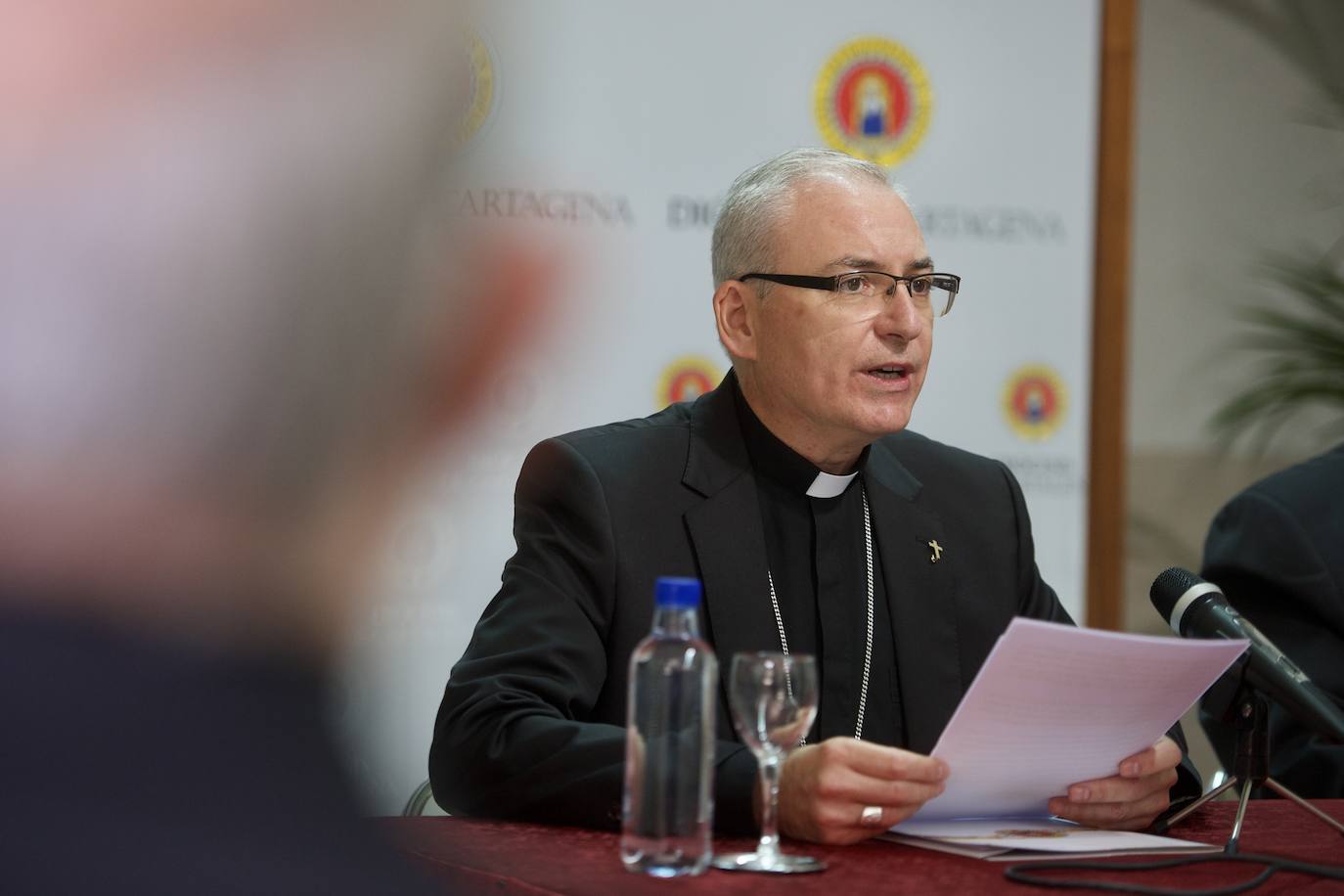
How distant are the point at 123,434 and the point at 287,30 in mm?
92

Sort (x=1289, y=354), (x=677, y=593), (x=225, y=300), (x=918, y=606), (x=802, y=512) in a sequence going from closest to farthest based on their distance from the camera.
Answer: (x=225, y=300), (x=677, y=593), (x=918, y=606), (x=802, y=512), (x=1289, y=354)

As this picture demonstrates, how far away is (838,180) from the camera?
7.02 feet

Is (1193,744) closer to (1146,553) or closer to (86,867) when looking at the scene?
(1146,553)

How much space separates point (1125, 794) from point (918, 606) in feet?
2.02

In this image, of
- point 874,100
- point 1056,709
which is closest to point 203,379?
point 1056,709

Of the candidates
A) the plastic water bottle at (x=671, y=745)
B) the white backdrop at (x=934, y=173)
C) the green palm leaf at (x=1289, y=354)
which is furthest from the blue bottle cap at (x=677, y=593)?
the green palm leaf at (x=1289, y=354)

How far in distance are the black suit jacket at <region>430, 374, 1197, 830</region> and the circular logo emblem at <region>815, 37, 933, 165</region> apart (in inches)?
39.7

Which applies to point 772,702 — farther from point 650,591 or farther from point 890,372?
point 890,372

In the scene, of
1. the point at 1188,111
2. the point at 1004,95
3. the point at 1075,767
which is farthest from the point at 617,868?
the point at 1188,111

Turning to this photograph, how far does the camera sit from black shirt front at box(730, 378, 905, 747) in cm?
203

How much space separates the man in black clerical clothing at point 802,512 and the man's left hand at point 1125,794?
0.66 feet

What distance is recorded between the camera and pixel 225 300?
0.31m

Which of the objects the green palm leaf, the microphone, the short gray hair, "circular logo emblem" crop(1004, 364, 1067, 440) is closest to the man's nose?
the short gray hair

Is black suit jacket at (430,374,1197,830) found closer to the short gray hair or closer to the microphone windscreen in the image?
the short gray hair
